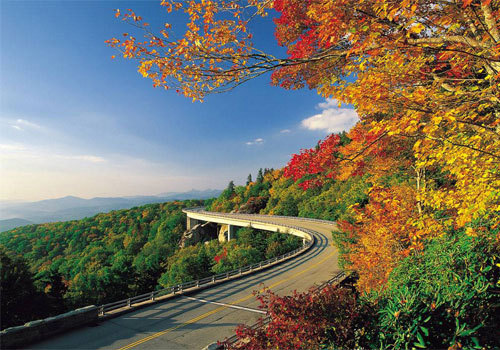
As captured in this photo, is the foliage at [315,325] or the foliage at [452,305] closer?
the foliage at [452,305]

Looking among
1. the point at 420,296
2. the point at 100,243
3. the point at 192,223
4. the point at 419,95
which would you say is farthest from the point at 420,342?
the point at 100,243

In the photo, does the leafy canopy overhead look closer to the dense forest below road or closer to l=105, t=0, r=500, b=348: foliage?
l=105, t=0, r=500, b=348: foliage

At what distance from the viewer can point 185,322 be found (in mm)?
11750

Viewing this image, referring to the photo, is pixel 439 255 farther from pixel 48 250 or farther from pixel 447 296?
pixel 48 250

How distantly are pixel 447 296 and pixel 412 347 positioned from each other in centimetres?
161

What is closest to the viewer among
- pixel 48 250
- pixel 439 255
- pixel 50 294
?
pixel 439 255

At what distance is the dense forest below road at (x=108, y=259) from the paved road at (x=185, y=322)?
28.9 feet

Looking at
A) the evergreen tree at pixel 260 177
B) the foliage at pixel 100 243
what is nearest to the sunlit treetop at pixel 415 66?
the foliage at pixel 100 243

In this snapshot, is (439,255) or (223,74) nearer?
(223,74)

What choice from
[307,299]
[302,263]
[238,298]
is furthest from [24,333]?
[302,263]

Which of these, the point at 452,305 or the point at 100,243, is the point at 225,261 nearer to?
the point at 452,305

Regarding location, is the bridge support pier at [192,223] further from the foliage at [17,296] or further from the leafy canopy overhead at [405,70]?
the leafy canopy overhead at [405,70]

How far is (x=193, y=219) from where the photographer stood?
7562 centimetres

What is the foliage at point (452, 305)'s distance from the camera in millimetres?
4215
